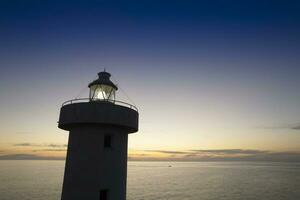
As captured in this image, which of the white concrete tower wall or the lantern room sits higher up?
the lantern room

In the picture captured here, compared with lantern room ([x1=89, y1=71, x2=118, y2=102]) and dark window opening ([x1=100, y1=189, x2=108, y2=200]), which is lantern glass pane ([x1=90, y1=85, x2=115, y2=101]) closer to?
lantern room ([x1=89, y1=71, x2=118, y2=102])

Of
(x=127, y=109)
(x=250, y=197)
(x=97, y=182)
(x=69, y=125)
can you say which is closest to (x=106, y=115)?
(x=127, y=109)

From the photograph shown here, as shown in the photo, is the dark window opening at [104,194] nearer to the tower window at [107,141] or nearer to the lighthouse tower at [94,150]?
the lighthouse tower at [94,150]

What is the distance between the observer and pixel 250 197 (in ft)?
180

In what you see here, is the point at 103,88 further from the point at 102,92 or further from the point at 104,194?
the point at 104,194

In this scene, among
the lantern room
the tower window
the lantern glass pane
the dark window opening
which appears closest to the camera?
the dark window opening

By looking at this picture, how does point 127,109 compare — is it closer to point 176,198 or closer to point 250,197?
point 176,198

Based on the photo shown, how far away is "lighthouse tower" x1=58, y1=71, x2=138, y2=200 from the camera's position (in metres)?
8.81

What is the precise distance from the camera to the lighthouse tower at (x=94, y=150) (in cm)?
881

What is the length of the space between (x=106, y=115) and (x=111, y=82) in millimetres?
2541

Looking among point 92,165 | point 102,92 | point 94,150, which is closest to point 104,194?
point 92,165

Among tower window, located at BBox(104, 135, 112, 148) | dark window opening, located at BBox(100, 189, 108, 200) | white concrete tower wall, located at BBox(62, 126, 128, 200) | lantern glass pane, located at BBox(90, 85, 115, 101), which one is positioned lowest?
dark window opening, located at BBox(100, 189, 108, 200)

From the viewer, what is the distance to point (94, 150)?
8.97 meters

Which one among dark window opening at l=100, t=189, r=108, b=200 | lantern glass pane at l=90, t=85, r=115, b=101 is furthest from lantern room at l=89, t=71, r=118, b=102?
dark window opening at l=100, t=189, r=108, b=200
